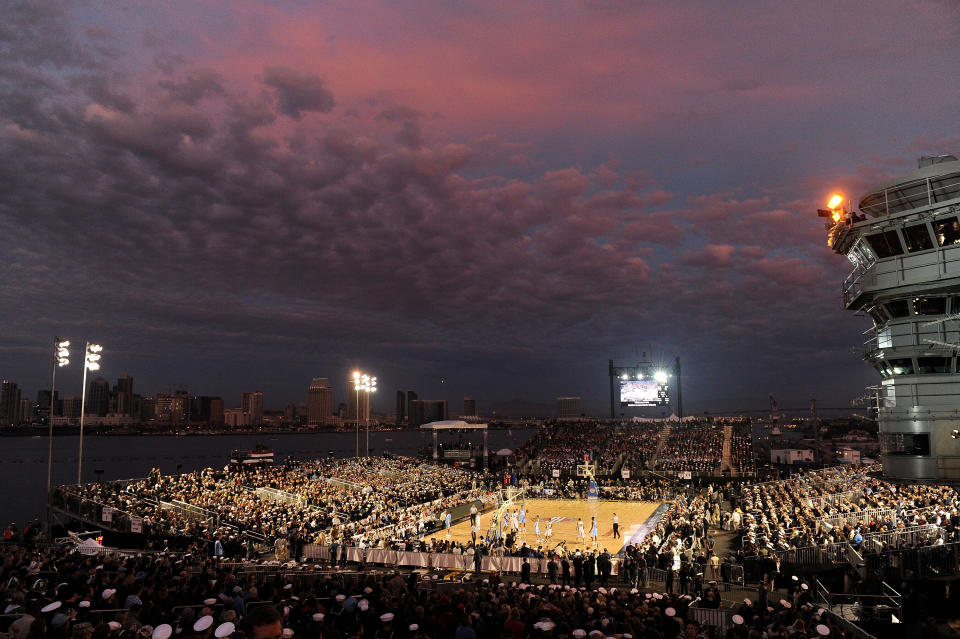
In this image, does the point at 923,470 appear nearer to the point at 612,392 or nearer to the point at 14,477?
the point at 612,392

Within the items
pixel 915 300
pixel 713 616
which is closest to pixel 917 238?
pixel 915 300

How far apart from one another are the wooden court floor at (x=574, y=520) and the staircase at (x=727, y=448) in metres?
15.6

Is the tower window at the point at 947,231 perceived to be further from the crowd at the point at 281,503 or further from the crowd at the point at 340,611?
the crowd at the point at 281,503

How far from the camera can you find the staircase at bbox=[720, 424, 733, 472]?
192 feet

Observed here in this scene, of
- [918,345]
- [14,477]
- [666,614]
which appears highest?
[918,345]

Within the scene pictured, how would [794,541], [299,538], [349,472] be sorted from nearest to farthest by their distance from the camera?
1. [794,541]
2. [299,538]
3. [349,472]

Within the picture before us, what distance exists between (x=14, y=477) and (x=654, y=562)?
162 meters

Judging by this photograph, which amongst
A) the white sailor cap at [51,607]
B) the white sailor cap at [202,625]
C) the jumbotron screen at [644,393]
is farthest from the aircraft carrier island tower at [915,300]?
the jumbotron screen at [644,393]

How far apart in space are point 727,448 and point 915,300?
37.6 metres

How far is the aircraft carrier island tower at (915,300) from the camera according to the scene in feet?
97.2

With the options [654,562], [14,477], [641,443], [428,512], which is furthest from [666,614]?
[14,477]

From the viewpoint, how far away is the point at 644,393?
255 feet

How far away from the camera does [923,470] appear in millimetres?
31203

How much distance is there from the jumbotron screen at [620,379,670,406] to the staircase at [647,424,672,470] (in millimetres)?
3648
